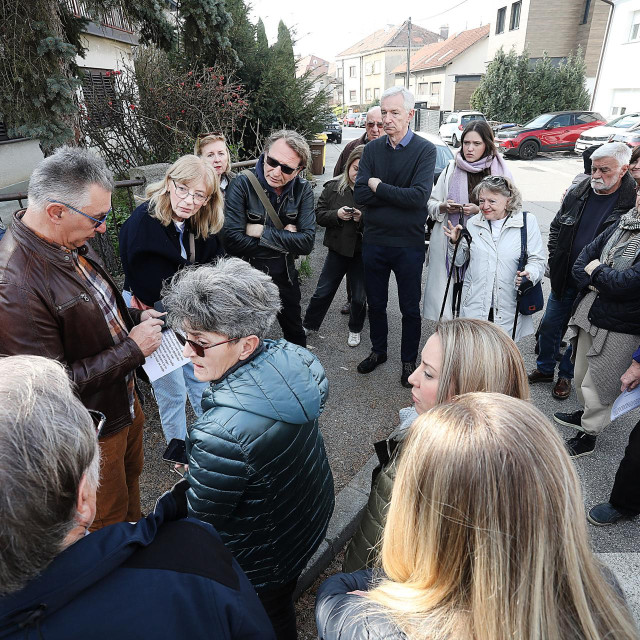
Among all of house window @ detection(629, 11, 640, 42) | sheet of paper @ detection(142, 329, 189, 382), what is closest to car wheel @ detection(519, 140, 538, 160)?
house window @ detection(629, 11, 640, 42)

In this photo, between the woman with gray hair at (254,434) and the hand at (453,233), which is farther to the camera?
the hand at (453,233)

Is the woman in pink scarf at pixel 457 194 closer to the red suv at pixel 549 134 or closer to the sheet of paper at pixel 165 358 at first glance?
the sheet of paper at pixel 165 358

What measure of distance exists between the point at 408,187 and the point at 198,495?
2.98 m

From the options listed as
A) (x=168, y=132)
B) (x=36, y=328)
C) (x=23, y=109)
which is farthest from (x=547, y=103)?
(x=36, y=328)

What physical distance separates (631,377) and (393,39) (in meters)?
73.8

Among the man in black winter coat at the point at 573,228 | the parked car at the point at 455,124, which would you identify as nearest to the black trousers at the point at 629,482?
the man in black winter coat at the point at 573,228

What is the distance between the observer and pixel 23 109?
4133 mm

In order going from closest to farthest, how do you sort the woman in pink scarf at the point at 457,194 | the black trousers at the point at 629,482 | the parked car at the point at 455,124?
the black trousers at the point at 629,482 → the woman in pink scarf at the point at 457,194 → the parked car at the point at 455,124

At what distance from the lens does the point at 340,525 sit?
2799 millimetres

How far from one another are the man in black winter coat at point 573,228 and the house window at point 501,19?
134 ft

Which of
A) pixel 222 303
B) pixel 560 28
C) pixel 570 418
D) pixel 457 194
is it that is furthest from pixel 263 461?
pixel 560 28

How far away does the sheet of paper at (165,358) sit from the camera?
2.47m

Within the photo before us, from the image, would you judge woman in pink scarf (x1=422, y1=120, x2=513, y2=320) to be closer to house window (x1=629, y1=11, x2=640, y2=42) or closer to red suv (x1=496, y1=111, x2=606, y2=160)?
red suv (x1=496, y1=111, x2=606, y2=160)

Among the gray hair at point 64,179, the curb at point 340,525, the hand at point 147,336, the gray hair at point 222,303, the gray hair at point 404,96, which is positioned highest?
the gray hair at point 404,96
